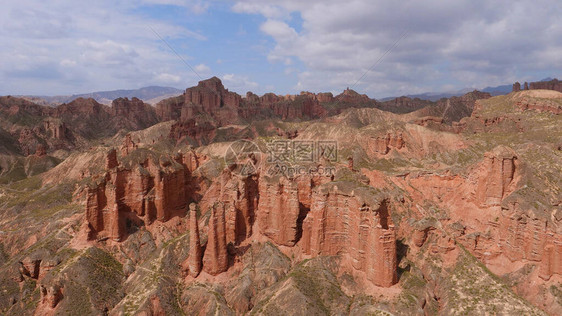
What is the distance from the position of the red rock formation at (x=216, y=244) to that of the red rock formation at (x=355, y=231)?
1288 centimetres

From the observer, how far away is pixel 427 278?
4956cm

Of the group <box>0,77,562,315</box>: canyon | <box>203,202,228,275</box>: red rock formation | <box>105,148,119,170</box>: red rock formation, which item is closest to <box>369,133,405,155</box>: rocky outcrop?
<box>0,77,562,315</box>: canyon

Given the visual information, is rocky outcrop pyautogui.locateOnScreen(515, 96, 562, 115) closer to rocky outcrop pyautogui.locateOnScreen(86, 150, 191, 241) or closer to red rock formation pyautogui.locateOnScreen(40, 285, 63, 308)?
rocky outcrop pyautogui.locateOnScreen(86, 150, 191, 241)

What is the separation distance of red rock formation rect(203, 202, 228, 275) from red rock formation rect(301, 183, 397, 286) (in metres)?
12.9

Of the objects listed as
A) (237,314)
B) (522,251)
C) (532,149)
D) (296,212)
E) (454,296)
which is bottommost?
(237,314)

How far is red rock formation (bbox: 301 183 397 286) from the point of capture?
1800 inches

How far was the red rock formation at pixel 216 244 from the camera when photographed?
5184cm

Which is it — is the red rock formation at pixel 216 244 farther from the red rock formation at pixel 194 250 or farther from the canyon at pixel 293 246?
the red rock formation at pixel 194 250

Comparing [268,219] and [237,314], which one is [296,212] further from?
[237,314]

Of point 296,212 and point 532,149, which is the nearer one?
point 296,212

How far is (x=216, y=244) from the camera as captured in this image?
172ft

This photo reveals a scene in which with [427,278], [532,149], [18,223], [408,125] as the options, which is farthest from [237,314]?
[408,125]

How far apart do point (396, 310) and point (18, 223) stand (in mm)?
86784

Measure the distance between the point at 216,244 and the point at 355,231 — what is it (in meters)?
21.5
